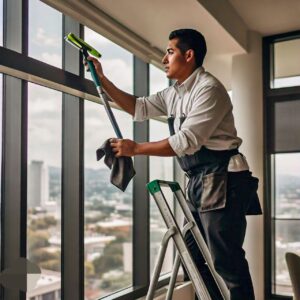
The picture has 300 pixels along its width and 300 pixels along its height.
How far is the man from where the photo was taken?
216cm

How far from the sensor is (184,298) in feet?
13.1

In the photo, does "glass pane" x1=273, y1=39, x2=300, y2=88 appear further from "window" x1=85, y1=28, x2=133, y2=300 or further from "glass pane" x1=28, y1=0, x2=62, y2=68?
"glass pane" x1=28, y1=0, x2=62, y2=68

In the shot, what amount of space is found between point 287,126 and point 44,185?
250 centimetres

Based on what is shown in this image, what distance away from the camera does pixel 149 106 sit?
2.65 metres

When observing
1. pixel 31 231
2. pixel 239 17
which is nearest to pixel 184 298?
pixel 31 231

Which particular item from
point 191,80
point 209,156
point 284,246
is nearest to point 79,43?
point 191,80

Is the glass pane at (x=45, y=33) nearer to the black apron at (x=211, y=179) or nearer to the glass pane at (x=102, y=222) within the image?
the glass pane at (x=102, y=222)

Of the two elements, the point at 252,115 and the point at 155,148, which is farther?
the point at 252,115

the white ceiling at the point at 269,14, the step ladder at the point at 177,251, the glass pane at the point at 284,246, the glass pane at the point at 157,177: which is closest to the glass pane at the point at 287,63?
the white ceiling at the point at 269,14

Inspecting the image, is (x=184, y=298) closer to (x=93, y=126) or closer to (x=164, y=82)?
(x=93, y=126)

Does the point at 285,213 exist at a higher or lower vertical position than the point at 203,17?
lower

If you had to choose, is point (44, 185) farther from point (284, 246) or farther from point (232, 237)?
point (284, 246)

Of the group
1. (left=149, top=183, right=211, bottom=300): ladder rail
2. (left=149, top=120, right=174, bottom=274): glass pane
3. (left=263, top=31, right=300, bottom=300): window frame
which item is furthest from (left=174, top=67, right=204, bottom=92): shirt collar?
(left=263, top=31, right=300, bottom=300): window frame

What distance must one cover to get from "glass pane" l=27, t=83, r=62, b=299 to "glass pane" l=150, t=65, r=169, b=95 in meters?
1.43
